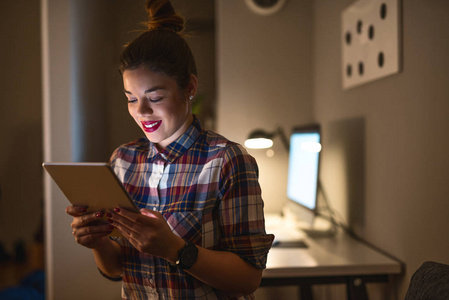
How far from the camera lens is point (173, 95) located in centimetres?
99

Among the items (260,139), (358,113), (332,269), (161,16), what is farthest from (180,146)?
(260,139)

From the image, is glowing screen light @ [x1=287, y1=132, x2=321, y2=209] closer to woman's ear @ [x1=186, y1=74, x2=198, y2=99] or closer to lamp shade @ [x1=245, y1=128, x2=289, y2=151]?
lamp shade @ [x1=245, y1=128, x2=289, y2=151]

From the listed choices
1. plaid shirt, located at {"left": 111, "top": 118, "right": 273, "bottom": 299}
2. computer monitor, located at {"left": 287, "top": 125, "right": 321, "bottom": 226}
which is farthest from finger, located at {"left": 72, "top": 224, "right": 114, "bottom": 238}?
computer monitor, located at {"left": 287, "top": 125, "right": 321, "bottom": 226}

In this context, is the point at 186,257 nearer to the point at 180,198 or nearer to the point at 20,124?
the point at 180,198

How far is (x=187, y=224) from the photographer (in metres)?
0.94

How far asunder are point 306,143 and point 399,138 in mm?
529

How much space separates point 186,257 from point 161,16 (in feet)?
1.98

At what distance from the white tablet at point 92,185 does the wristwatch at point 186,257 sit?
0.44ft

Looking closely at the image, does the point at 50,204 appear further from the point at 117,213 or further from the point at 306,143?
the point at 117,213

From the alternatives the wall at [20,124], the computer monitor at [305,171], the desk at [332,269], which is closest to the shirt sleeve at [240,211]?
the desk at [332,269]

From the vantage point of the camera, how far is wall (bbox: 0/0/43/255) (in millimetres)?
3877

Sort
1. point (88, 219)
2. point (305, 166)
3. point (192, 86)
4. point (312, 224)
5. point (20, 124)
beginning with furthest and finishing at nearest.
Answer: point (20, 124), point (305, 166), point (312, 224), point (192, 86), point (88, 219)

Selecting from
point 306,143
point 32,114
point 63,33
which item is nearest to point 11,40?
point 32,114

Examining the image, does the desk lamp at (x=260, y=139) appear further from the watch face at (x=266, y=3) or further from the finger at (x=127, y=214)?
the finger at (x=127, y=214)
